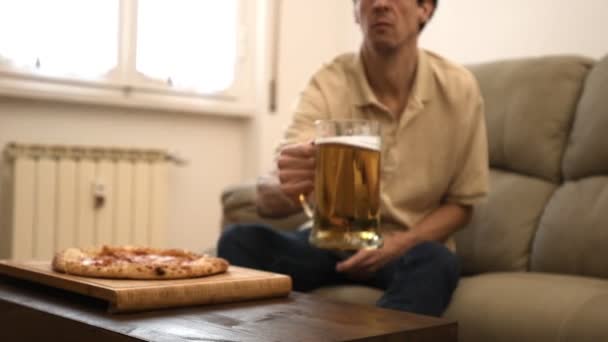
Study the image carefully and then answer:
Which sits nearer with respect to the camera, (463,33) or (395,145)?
(395,145)

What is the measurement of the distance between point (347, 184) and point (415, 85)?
707 mm

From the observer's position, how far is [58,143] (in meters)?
2.54

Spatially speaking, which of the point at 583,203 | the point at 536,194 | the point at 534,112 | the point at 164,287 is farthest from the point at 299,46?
the point at 164,287

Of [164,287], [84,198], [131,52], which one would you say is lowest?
[84,198]

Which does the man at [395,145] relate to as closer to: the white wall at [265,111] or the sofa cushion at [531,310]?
the sofa cushion at [531,310]

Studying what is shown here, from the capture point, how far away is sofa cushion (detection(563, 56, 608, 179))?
5.90 ft

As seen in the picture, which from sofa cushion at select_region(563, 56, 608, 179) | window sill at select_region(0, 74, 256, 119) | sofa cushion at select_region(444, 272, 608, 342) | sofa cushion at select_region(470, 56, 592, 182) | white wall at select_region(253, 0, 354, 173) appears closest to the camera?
sofa cushion at select_region(444, 272, 608, 342)

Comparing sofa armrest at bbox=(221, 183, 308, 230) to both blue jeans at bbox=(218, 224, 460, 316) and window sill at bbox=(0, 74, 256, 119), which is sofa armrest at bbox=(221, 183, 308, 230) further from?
window sill at bbox=(0, 74, 256, 119)

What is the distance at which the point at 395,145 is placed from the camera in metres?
1.70

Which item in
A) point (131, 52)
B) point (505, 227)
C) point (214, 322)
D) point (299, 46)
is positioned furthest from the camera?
point (299, 46)

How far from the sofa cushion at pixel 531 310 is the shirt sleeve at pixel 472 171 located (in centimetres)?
23

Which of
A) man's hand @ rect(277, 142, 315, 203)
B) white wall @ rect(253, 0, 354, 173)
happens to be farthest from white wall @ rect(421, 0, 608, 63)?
man's hand @ rect(277, 142, 315, 203)

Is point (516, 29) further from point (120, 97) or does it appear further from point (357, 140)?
point (357, 140)

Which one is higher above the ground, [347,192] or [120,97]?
[120,97]
